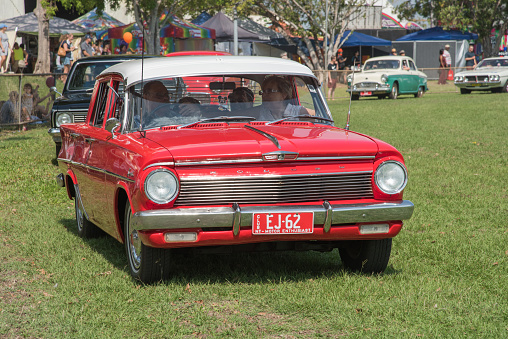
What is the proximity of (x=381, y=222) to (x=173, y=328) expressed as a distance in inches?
67.3

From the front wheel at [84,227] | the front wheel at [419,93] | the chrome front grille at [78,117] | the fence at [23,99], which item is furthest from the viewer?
the front wheel at [419,93]

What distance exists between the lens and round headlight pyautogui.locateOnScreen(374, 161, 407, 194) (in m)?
5.20

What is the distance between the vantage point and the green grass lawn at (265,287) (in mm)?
4457

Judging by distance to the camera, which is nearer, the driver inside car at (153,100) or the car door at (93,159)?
the driver inside car at (153,100)

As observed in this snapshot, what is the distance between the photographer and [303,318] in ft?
15.1

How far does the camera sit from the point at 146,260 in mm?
5141

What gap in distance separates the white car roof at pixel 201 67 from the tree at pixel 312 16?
30.3m

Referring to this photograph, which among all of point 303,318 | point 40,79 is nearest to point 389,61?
point 40,79

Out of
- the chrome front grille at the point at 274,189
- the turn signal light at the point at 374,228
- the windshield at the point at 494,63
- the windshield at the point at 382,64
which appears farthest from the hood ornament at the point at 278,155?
the windshield at the point at 494,63

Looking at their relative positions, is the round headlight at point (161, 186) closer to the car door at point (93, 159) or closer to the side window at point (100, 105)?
the car door at point (93, 159)

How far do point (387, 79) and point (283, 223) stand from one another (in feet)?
83.7

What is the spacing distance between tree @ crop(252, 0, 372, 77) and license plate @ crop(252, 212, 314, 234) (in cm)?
3197

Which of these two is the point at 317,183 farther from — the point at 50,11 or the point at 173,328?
the point at 50,11

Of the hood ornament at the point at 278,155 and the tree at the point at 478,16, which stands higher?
the tree at the point at 478,16
